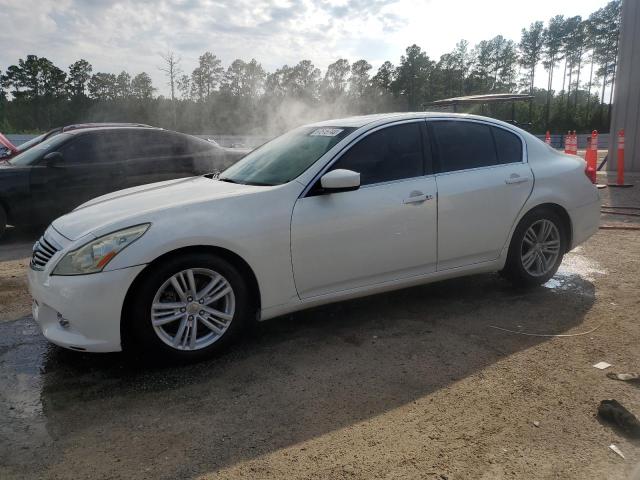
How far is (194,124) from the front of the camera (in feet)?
129

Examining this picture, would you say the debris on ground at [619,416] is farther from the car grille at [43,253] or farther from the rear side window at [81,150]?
the rear side window at [81,150]

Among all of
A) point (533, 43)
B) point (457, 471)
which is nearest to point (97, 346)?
point (457, 471)

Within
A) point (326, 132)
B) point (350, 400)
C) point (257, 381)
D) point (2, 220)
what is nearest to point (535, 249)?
point (326, 132)

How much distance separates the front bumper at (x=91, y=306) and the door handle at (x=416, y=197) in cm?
186

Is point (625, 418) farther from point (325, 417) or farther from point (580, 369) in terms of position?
point (325, 417)

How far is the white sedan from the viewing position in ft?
9.77

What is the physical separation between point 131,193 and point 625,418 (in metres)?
3.46

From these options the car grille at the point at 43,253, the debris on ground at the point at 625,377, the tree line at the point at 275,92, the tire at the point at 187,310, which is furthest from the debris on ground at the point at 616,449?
the tree line at the point at 275,92

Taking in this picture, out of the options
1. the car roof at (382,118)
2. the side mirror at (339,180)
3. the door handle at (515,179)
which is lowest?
the door handle at (515,179)

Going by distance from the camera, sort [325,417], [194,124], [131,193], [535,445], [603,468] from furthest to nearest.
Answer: [194,124] < [131,193] < [325,417] < [535,445] < [603,468]

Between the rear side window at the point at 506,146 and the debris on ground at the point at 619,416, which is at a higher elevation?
the rear side window at the point at 506,146

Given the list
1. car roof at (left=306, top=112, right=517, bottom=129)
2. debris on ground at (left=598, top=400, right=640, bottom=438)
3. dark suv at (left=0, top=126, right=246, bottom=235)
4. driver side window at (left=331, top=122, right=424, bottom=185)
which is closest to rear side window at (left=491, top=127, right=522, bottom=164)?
car roof at (left=306, top=112, right=517, bottom=129)

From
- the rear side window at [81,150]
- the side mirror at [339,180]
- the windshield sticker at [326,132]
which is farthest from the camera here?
the rear side window at [81,150]

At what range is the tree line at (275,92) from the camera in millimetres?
39000
